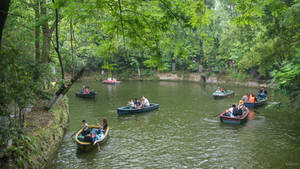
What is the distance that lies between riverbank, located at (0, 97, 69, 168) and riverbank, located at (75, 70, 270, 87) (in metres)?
→ 31.4

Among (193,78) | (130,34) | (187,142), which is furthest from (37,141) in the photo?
(193,78)

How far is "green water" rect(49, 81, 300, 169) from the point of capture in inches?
422

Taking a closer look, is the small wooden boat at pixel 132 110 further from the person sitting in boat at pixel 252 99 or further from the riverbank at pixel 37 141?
the person sitting in boat at pixel 252 99

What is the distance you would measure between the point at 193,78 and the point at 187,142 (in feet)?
117

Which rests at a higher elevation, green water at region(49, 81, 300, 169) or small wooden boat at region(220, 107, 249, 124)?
small wooden boat at region(220, 107, 249, 124)

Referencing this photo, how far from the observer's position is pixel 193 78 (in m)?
47.9

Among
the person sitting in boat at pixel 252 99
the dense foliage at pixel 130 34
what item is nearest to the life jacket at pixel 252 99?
the person sitting in boat at pixel 252 99

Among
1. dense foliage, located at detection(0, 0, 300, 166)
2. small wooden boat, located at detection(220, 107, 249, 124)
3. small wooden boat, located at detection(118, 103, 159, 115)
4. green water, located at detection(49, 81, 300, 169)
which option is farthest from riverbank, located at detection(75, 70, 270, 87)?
dense foliage, located at detection(0, 0, 300, 166)

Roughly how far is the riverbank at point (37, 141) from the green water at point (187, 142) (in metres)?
0.70

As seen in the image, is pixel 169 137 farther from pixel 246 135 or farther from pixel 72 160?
pixel 72 160

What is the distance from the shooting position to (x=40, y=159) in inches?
376

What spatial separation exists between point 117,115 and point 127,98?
8514 mm

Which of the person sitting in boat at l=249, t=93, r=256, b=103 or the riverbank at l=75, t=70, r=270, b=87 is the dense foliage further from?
the riverbank at l=75, t=70, r=270, b=87

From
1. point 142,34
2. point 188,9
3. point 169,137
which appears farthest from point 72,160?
point 188,9
